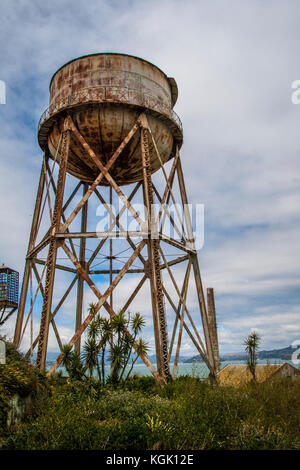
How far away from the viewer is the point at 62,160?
47.9ft

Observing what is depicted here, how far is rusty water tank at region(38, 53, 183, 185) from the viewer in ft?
49.0

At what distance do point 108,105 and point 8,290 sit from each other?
36.7ft

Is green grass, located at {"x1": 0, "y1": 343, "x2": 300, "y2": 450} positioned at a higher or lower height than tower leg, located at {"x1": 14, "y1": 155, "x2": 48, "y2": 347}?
lower

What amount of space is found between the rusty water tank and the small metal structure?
23.6 feet

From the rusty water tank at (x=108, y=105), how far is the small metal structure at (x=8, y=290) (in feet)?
23.6

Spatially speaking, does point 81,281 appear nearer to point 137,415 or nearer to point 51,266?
point 51,266

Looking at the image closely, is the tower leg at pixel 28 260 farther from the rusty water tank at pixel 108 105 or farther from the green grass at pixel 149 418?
the green grass at pixel 149 418

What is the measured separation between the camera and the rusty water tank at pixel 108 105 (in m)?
14.9

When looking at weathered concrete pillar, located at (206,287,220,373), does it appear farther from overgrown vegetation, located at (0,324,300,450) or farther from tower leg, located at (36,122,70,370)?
tower leg, located at (36,122,70,370)

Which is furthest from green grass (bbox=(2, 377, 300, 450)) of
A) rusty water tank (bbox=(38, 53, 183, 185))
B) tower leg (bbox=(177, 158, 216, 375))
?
rusty water tank (bbox=(38, 53, 183, 185))

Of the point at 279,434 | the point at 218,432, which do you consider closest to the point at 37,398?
the point at 218,432

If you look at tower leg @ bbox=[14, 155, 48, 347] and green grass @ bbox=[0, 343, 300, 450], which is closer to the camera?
green grass @ bbox=[0, 343, 300, 450]

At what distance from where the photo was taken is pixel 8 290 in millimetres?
19594
